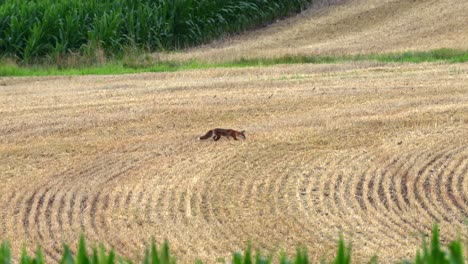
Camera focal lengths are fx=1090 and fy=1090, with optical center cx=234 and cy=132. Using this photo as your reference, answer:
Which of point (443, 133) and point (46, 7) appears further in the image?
point (46, 7)

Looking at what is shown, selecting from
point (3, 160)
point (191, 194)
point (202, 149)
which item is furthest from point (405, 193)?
point (3, 160)

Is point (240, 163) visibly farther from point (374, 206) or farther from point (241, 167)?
point (374, 206)

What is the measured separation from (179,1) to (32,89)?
8.89 m

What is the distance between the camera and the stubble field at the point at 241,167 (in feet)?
25.3

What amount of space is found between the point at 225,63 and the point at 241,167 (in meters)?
9.76

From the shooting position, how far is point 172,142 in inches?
416

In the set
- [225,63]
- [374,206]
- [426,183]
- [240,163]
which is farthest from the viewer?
[225,63]

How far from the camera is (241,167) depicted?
375 inches

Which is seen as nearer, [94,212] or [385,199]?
[94,212]

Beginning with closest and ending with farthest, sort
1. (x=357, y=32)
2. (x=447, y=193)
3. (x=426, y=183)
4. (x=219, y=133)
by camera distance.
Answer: (x=447, y=193) < (x=426, y=183) < (x=219, y=133) < (x=357, y=32)

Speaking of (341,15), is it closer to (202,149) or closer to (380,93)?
(380,93)

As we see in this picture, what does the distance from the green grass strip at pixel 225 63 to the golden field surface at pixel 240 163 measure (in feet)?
7.14

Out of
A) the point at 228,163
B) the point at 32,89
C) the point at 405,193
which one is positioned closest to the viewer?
the point at 405,193

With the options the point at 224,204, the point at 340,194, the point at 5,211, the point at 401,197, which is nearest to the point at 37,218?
the point at 5,211
